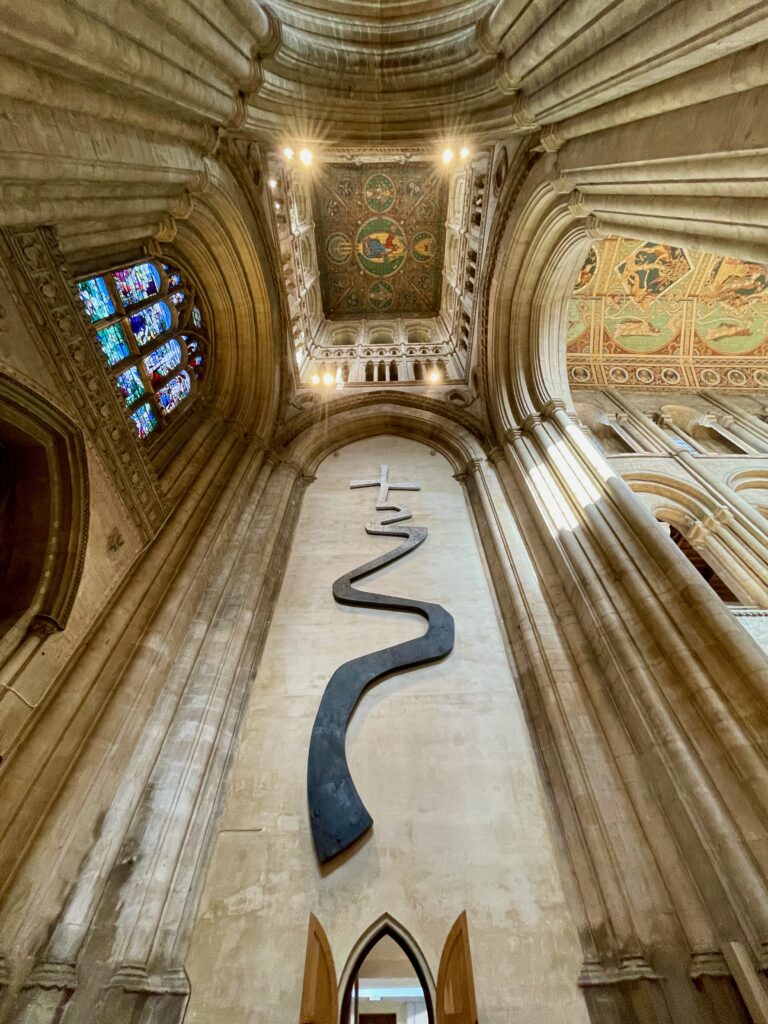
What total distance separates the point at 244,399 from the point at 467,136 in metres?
5.35

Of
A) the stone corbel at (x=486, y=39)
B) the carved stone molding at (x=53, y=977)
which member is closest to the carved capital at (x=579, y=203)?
the stone corbel at (x=486, y=39)

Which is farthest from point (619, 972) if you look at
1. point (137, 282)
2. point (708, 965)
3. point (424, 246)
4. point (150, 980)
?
point (424, 246)

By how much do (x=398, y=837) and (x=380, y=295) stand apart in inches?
575

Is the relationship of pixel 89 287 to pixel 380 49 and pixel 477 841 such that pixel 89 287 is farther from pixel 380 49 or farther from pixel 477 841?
pixel 477 841

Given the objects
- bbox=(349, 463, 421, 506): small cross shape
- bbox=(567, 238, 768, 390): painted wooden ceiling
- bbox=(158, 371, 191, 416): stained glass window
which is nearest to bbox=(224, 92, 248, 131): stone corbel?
bbox=(158, 371, 191, 416): stained glass window

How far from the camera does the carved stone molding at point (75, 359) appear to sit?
12.3ft

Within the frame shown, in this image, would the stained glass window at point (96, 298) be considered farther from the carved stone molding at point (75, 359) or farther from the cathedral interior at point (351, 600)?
the carved stone molding at point (75, 359)

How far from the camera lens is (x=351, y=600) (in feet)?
18.8

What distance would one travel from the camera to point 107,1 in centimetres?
302

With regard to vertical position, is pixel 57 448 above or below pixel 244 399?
below

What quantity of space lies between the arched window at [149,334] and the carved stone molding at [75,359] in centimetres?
60

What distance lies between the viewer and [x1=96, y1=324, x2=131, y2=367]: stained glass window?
18.3 ft

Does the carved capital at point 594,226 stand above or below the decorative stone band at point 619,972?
above

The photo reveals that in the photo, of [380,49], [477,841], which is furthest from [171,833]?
[380,49]
